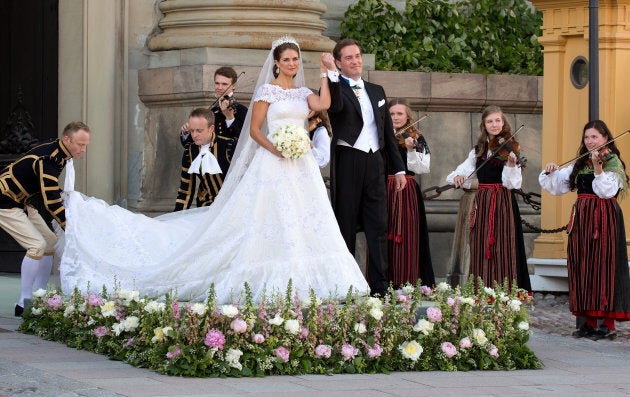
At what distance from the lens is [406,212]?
1224 centimetres

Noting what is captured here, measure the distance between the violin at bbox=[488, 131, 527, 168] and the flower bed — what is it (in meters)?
2.05

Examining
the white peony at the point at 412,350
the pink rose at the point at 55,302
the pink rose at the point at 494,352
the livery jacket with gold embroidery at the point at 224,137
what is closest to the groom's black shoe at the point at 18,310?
the pink rose at the point at 55,302

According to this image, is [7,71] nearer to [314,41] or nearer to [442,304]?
[314,41]

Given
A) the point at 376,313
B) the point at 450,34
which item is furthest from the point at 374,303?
the point at 450,34

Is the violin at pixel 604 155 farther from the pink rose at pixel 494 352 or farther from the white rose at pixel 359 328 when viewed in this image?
the white rose at pixel 359 328

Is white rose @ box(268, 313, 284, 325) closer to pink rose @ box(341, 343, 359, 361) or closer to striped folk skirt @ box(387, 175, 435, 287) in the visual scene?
Result: pink rose @ box(341, 343, 359, 361)

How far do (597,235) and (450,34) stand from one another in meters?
5.49

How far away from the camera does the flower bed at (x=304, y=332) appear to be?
8750 mm

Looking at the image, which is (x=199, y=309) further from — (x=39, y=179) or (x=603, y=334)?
(x=603, y=334)

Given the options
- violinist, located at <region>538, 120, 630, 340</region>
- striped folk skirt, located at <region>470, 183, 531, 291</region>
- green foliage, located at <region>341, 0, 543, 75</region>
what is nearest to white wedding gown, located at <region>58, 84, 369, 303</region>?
violinist, located at <region>538, 120, 630, 340</region>

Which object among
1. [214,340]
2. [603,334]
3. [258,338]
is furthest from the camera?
[603,334]

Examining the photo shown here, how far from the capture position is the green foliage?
1591 centimetres

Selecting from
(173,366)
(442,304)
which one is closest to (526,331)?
(442,304)

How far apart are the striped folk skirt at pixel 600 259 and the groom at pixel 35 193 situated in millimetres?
3548
